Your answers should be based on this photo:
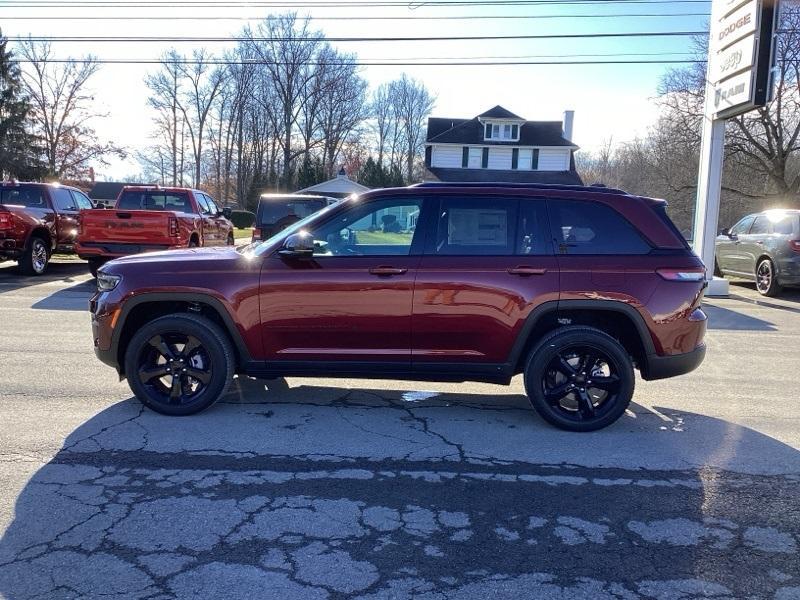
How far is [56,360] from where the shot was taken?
6.66 m

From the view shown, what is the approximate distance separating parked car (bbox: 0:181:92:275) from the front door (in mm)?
10723

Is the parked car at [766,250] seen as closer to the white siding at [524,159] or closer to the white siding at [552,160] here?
the white siding at [552,160]

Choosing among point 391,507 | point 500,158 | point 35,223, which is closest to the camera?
point 391,507

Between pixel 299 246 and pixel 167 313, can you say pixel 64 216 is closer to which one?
pixel 167 313

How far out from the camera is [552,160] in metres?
44.3

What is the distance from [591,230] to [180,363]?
3.44 meters

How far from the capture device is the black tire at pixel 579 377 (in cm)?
470

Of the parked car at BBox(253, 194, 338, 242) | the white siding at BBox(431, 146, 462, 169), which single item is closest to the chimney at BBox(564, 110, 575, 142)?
the white siding at BBox(431, 146, 462, 169)

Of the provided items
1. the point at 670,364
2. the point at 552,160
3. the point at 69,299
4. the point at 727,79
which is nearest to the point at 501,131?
the point at 552,160

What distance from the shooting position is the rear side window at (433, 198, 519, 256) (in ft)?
15.8

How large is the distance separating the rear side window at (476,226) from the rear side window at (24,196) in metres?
12.5

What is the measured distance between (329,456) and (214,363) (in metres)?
1.29

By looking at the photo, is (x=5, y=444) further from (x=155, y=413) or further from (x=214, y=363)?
(x=214, y=363)

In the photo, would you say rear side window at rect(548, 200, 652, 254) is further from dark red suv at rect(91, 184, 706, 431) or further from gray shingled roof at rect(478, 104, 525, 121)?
gray shingled roof at rect(478, 104, 525, 121)
